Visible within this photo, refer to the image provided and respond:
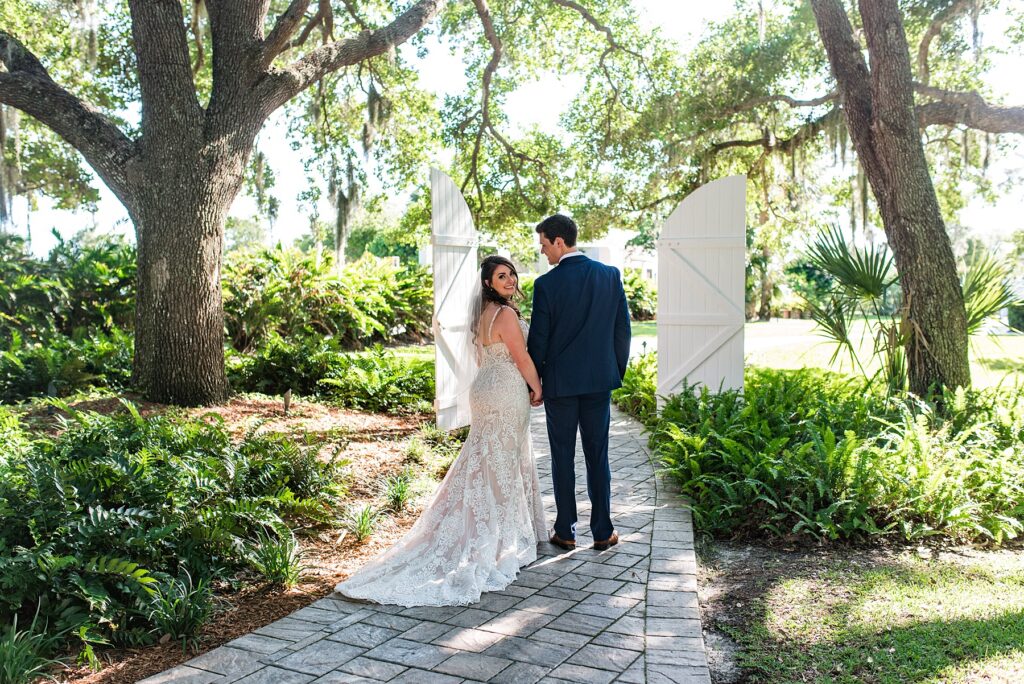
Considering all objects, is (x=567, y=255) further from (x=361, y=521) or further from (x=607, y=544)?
(x=361, y=521)

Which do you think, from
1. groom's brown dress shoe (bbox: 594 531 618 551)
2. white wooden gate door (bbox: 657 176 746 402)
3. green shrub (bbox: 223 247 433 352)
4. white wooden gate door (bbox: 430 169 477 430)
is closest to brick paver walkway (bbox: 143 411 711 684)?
groom's brown dress shoe (bbox: 594 531 618 551)

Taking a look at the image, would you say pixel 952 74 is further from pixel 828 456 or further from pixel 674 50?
pixel 828 456

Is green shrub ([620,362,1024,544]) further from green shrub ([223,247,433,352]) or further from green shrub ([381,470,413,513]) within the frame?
green shrub ([223,247,433,352])

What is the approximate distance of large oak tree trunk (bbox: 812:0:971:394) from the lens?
7613mm

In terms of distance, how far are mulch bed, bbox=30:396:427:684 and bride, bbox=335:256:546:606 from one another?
14.1 inches

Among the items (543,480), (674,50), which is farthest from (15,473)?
(674,50)

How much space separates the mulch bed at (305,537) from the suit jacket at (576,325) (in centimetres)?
155

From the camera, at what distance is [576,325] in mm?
4555

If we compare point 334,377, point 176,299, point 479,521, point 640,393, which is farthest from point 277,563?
point 640,393

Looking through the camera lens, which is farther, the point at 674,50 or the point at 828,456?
the point at 674,50

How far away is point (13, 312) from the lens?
412 inches

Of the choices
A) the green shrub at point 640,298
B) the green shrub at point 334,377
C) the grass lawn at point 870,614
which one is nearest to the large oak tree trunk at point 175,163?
the green shrub at point 334,377

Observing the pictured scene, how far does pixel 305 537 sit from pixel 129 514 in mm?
1436

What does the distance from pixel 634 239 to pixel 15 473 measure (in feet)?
184
